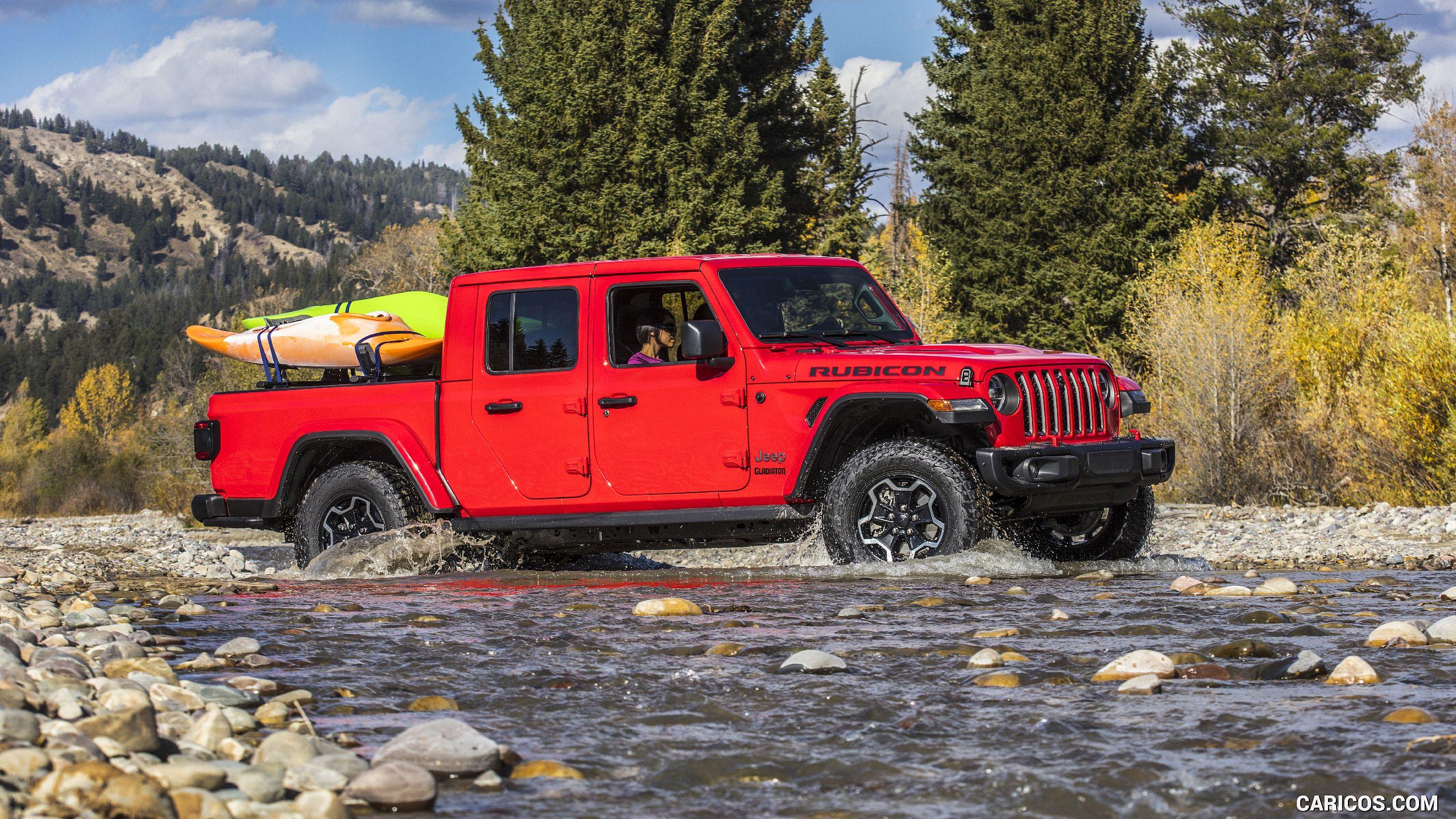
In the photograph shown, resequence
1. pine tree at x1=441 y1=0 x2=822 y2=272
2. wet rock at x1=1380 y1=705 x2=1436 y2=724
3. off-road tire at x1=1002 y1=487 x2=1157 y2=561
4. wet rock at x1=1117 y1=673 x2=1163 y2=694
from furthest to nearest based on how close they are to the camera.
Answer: pine tree at x1=441 y1=0 x2=822 y2=272, off-road tire at x1=1002 y1=487 x2=1157 y2=561, wet rock at x1=1117 y1=673 x2=1163 y2=694, wet rock at x1=1380 y1=705 x2=1436 y2=724

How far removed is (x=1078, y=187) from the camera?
34594 mm

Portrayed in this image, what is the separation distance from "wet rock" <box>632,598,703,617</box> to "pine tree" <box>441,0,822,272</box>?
25446mm

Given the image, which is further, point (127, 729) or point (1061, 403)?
point (1061, 403)

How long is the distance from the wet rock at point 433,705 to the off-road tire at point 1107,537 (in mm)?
4697

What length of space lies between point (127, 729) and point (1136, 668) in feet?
9.30

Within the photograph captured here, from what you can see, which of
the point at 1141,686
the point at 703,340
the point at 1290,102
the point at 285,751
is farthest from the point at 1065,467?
the point at 1290,102

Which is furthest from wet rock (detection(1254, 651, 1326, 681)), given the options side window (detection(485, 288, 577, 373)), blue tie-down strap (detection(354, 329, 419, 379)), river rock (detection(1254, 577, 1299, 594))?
blue tie-down strap (detection(354, 329, 419, 379))

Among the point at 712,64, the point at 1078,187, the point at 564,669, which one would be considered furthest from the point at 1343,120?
the point at 564,669

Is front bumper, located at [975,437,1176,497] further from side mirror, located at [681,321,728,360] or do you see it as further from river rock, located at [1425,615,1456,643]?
river rock, located at [1425,615,1456,643]

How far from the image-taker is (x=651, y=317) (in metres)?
8.01

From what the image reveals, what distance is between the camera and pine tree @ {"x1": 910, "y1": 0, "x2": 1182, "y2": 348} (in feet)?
112

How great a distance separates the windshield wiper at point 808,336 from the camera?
7.64 m

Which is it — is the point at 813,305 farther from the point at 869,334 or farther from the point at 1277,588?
the point at 1277,588

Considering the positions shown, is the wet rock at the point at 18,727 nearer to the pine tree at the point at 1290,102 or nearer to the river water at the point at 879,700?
the river water at the point at 879,700
